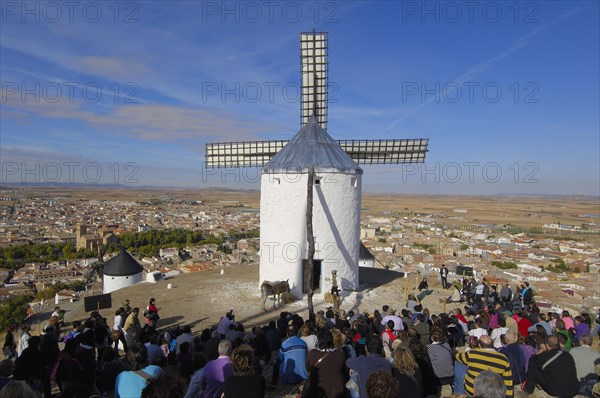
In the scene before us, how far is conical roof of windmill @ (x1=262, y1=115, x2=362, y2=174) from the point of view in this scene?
12680 mm

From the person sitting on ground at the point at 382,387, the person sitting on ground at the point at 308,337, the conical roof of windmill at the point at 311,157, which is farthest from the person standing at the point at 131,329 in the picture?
the conical roof of windmill at the point at 311,157

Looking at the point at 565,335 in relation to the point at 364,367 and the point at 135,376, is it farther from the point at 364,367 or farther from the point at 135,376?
the point at 135,376

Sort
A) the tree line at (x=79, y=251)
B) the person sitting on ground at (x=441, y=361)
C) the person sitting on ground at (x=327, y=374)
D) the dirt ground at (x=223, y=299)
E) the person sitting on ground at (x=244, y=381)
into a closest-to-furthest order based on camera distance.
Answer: the person sitting on ground at (x=244, y=381)
the person sitting on ground at (x=327, y=374)
the person sitting on ground at (x=441, y=361)
the dirt ground at (x=223, y=299)
the tree line at (x=79, y=251)

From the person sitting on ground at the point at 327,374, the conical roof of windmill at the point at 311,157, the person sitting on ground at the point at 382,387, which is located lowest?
the person sitting on ground at the point at 327,374

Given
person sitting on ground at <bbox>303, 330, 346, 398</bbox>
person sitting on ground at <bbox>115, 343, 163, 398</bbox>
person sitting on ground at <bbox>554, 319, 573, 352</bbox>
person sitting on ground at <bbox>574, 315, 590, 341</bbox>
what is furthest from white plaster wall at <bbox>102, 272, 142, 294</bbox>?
person sitting on ground at <bbox>574, 315, 590, 341</bbox>

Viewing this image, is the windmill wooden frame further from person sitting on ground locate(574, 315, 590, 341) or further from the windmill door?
person sitting on ground locate(574, 315, 590, 341)

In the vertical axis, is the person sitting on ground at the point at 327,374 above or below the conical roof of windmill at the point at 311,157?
below

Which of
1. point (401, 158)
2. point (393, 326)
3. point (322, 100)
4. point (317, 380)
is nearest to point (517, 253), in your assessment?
point (401, 158)

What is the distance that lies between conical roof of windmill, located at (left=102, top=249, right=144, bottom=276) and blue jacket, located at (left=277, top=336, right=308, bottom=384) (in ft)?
Answer: 36.0

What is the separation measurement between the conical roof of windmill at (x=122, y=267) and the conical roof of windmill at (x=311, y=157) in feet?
21.0

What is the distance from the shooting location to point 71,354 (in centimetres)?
487

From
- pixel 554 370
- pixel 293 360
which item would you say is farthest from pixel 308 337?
pixel 554 370

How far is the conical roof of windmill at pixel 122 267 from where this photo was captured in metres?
14.7

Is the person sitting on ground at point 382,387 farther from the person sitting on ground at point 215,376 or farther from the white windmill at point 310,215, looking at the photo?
the white windmill at point 310,215
